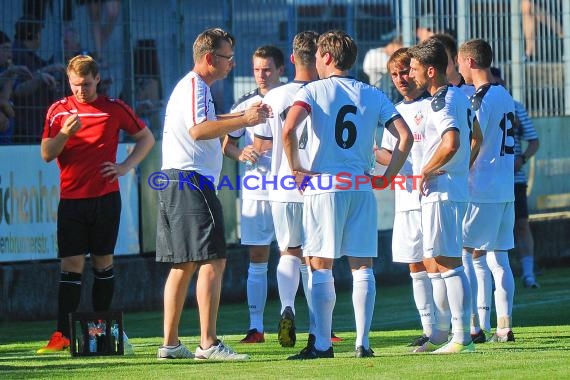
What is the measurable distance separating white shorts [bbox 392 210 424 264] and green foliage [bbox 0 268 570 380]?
2.23ft

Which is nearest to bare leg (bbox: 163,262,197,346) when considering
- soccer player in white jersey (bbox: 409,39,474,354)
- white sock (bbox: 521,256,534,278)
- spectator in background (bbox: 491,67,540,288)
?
soccer player in white jersey (bbox: 409,39,474,354)

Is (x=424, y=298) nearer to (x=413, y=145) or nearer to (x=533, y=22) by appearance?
(x=413, y=145)

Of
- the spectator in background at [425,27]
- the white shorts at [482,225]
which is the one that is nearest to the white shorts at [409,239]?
the white shorts at [482,225]

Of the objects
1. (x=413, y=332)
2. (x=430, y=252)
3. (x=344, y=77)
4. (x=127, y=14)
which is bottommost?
(x=413, y=332)

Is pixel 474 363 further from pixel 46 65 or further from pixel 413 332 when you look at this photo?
pixel 46 65

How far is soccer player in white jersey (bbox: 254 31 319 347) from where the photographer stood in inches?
438

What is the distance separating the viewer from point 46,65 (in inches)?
572

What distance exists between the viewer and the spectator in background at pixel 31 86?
14.3 metres

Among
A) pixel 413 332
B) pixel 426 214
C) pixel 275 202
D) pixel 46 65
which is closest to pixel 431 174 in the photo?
pixel 426 214

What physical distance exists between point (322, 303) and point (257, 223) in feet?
8.27

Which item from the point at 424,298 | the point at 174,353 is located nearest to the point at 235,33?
the point at 424,298

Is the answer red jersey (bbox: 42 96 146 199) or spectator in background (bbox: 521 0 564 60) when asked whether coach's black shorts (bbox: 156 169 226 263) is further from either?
spectator in background (bbox: 521 0 564 60)

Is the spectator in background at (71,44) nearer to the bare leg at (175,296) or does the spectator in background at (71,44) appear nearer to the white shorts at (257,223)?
the white shorts at (257,223)

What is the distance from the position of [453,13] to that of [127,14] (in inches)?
182
